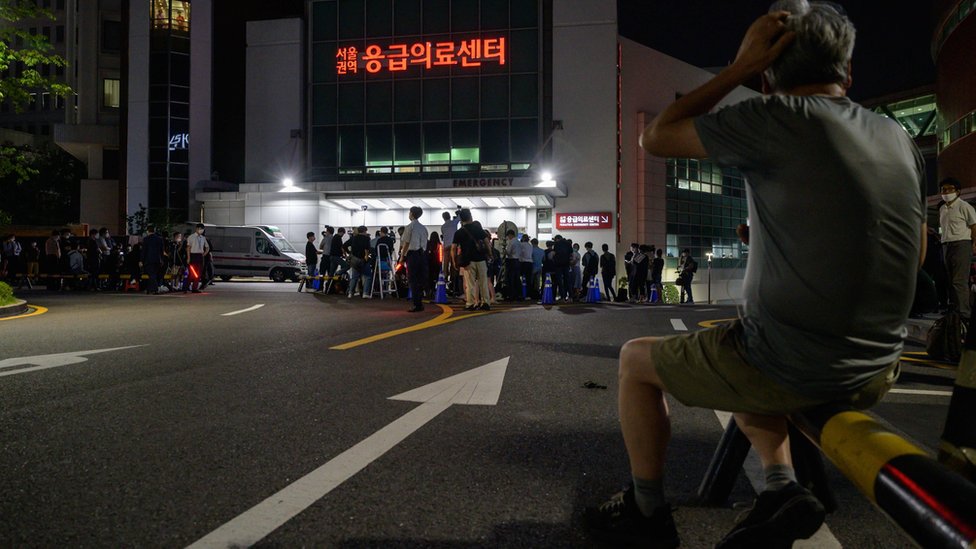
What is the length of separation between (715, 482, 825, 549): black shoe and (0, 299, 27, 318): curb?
13.6 meters

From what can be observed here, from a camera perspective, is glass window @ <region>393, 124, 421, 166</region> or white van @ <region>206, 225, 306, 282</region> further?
glass window @ <region>393, 124, 421, 166</region>

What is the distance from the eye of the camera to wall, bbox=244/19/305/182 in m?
36.5

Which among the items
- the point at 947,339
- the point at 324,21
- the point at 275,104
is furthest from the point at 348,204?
the point at 947,339

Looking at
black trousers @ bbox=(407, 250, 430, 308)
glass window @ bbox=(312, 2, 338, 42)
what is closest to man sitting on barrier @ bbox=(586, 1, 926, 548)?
black trousers @ bbox=(407, 250, 430, 308)

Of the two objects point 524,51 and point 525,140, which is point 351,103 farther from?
point 525,140

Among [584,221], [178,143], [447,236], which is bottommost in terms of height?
[447,236]

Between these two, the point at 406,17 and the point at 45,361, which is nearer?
the point at 45,361

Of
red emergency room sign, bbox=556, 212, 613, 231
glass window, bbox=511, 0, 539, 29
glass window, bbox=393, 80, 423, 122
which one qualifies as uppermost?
glass window, bbox=511, 0, 539, 29

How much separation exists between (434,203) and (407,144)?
3.97 m

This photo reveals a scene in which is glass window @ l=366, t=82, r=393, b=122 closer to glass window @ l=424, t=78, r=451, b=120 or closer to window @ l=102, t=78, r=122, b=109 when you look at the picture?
glass window @ l=424, t=78, r=451, b=120

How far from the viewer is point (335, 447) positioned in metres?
3.39

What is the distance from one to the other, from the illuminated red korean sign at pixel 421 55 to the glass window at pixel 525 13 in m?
1.28

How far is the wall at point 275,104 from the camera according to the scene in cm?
3653

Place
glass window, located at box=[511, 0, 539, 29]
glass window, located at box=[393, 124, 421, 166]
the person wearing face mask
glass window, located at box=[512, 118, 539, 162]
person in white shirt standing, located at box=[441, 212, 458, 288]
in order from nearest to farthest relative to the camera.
A: the person wearing face mask < person in white shirt standing, located at box=[441, 212, 458, 288] < glass window, located at box=[512, 118, 539, 162] < glass window, located at box=[511, 0, 539, 29] < glass window, located at box=[393, 124, 421, 166]
